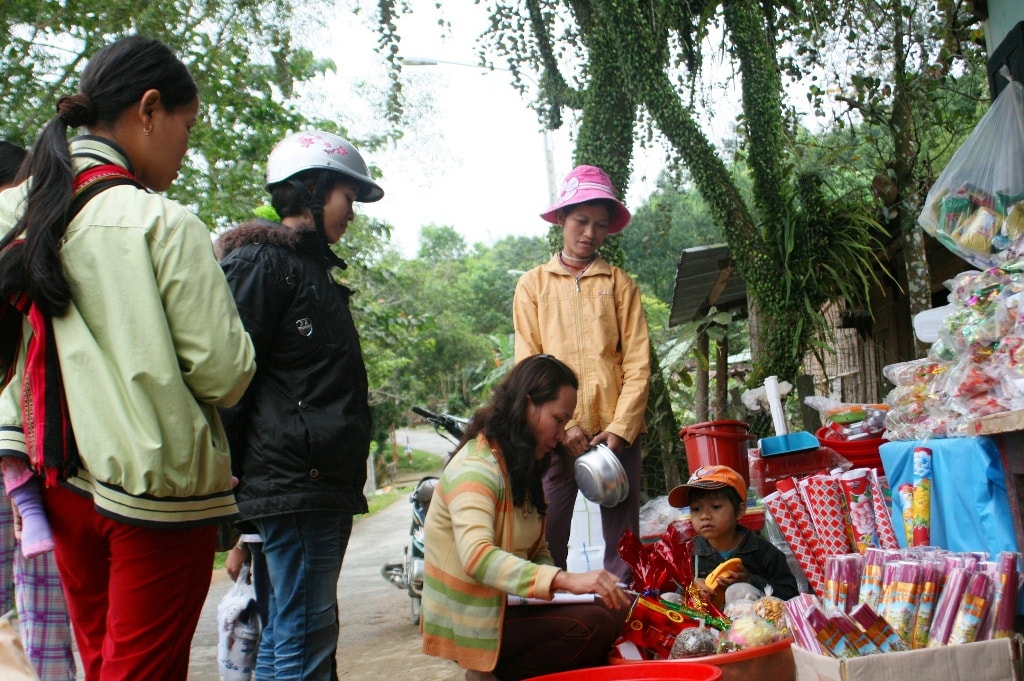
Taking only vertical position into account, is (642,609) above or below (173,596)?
below

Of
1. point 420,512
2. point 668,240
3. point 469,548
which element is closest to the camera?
point 469,548

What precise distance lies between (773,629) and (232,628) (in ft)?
5.76

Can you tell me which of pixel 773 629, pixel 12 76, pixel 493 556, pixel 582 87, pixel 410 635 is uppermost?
pixel 12 76

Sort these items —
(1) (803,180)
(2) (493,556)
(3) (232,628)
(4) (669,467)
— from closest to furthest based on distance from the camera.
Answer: (2) (493,556), (3) (232,628), (4) (669,467), (1) (803,180)

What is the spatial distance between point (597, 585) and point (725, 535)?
1.73 meters

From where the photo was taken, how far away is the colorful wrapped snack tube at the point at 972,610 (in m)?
2.43

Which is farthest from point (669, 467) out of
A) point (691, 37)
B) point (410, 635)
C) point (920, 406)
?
point (691, 37)

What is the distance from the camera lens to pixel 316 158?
277cm

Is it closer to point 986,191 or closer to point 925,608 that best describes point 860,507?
point 925,608

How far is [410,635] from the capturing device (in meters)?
6.09

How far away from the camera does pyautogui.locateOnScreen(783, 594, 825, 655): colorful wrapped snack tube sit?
239 cm

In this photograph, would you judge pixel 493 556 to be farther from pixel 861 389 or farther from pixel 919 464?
pixel 861 389

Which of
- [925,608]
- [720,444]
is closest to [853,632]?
[925,608]

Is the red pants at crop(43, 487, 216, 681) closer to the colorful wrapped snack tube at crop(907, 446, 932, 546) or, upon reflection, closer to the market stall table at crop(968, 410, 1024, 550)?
the market stall table at crop(968, 410, 1024, 550)
